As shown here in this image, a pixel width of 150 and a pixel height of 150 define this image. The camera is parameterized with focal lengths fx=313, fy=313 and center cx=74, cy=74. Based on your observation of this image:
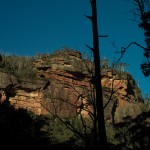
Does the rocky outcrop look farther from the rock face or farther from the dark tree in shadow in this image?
the dark tree in shadow

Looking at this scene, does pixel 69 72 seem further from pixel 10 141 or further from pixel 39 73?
pixel 10 141

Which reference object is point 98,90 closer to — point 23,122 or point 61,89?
point 23,122

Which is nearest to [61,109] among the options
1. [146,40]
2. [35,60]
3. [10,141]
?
[35,60]

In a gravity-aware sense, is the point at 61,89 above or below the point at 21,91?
above

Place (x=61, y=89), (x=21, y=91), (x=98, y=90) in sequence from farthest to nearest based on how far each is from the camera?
1. (x=61, y=89)
2. (x=21, y=91)
3. (x=98, y=90)

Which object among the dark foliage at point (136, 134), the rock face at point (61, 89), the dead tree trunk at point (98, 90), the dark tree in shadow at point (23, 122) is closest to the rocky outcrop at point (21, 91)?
the rock face at point (61, 89)

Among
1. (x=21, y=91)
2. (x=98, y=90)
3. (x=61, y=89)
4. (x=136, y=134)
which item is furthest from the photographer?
(x=61, y=89)

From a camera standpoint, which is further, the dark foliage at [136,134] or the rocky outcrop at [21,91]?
the rocky outcrop at [21,91]

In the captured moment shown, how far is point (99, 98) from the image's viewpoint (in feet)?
21.0

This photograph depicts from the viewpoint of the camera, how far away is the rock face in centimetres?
3872

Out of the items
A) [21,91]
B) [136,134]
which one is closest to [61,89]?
[21,91]

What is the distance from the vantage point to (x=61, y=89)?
4125 centimetres

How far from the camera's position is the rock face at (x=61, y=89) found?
127 ft

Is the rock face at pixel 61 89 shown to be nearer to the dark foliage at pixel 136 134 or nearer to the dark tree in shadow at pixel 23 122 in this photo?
the dark tree in shadow at pixel 23 122
